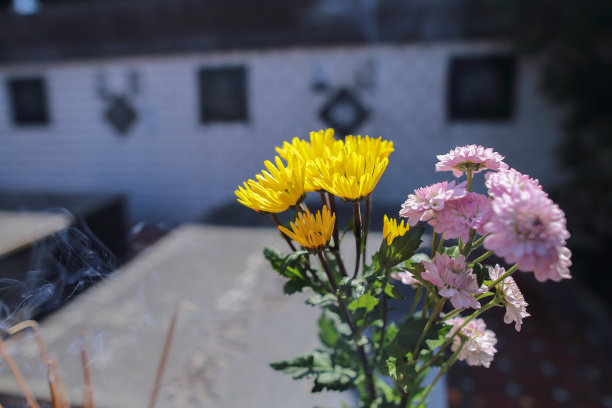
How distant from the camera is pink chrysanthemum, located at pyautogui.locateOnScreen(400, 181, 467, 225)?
1.36ft

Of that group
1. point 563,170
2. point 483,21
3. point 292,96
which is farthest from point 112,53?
point 563,170

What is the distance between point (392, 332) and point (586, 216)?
3.99 metres

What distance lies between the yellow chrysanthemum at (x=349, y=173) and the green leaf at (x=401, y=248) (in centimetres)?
6

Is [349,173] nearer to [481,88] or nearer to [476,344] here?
[476,344]

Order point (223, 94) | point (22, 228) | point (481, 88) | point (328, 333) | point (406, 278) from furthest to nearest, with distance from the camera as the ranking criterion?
point (223, 94)
point (481, 88)
point (22, 228)
point (328, 333)
point (406, 278)

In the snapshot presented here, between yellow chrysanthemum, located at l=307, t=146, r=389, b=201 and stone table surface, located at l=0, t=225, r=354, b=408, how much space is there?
1.59 feet

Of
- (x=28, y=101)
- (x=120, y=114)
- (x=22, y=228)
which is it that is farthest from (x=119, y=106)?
(x=22, y=228)

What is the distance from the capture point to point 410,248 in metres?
0.45

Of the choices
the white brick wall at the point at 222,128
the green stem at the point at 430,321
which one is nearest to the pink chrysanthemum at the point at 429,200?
the green stem at the point at 430,321

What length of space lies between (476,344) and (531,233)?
0.23 meters

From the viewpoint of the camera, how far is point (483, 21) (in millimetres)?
4566

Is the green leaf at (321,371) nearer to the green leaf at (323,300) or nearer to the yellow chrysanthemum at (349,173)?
the green leaf at (323,300)

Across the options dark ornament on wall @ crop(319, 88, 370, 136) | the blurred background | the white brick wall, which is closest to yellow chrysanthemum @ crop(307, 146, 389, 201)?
the blurred background

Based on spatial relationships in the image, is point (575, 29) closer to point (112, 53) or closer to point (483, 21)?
point (483, 21)
